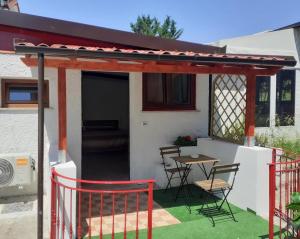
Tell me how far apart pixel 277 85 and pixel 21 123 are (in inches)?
310

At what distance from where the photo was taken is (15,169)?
6.82m

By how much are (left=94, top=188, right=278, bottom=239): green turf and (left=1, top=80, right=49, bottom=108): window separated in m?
3.62

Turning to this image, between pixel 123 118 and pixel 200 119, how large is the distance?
582 centimetres

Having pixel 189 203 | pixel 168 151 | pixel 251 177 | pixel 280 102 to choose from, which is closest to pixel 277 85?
pixel 280 102

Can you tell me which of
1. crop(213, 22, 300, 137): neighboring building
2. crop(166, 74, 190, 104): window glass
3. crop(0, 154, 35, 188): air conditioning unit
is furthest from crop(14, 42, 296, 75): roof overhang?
crop(213, 22, 300, 137): neighboring building

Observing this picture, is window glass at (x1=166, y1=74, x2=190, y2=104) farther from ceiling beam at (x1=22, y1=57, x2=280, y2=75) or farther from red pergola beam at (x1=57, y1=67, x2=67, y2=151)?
red pergola beam at (x1=57, y1=67, x2=67, y2=151)

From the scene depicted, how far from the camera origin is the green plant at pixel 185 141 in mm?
8284

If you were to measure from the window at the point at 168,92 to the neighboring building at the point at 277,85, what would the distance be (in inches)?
81.4

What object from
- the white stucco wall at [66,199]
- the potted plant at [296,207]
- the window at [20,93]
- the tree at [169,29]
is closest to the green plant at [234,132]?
the potted plant at [296,207]

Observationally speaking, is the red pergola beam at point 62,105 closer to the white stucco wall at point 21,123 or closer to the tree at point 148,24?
the white stucco wall at point 21,123

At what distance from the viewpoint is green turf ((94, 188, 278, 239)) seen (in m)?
5.34

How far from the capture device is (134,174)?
8.21m

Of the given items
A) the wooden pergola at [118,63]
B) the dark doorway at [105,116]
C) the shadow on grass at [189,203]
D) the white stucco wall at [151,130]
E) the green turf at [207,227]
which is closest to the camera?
the wooden pergola at [118,63]

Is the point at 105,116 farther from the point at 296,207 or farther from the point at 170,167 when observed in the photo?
the point at 296,207
